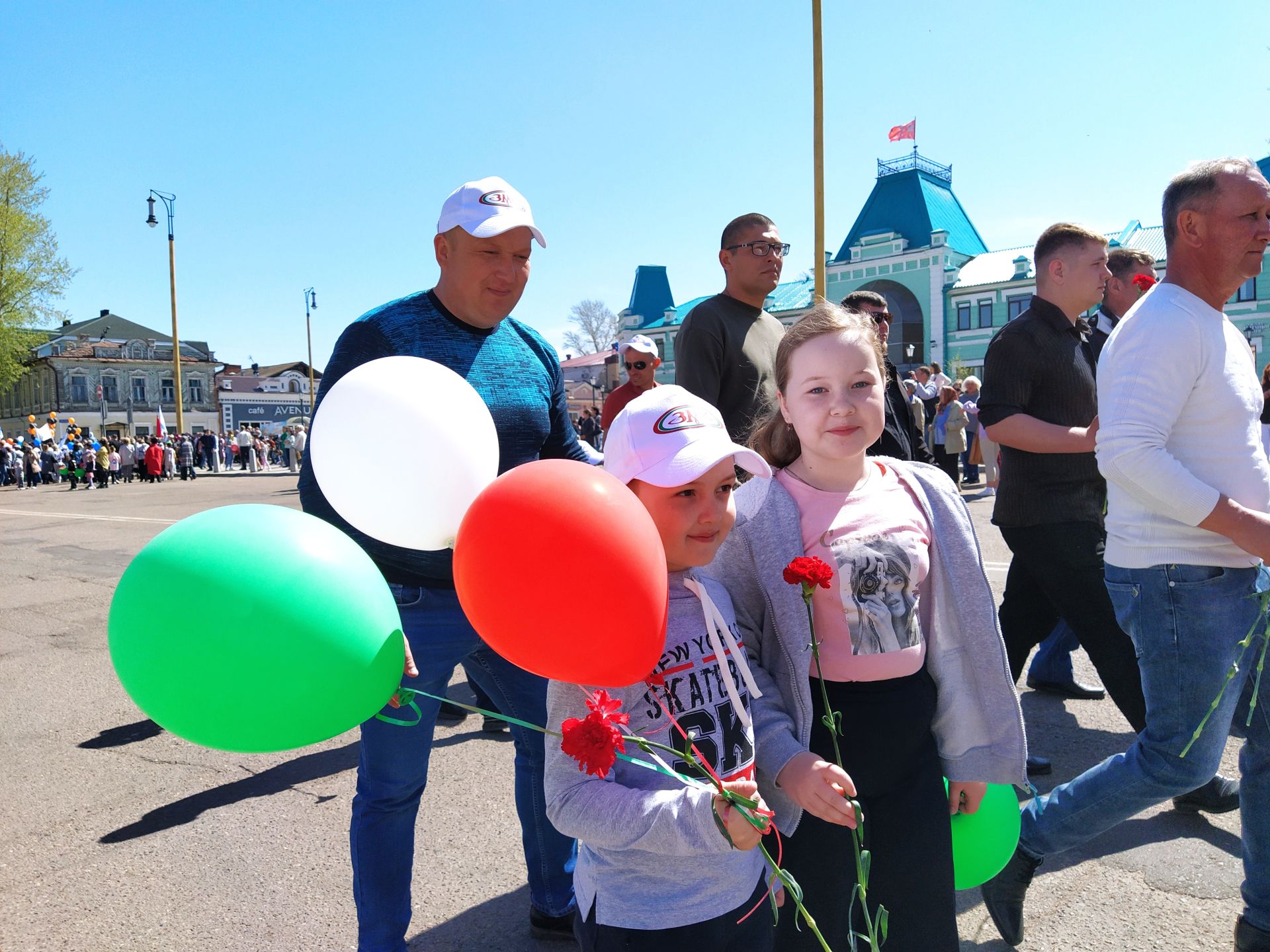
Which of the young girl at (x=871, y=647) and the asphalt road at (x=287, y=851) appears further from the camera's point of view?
the asphalt road at (x=287, y=851)

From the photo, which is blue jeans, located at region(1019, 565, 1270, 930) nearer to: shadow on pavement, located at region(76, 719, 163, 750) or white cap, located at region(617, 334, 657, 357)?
white cap, located at region(617, 334, 657, 357)

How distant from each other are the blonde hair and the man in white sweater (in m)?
0.73

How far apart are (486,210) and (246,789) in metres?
2.96

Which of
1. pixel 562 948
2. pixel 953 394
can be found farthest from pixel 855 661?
pixel 953 394

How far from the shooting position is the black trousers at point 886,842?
176 centimetres

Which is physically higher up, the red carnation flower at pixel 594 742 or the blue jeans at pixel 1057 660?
the red carnation flower at pixel 594 742

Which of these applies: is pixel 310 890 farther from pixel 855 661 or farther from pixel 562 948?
pixel 855 661

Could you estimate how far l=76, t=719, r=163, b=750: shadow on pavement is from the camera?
4301 mm

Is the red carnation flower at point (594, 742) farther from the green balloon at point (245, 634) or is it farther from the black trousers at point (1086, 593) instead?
the black trousers at point (1086, 593)

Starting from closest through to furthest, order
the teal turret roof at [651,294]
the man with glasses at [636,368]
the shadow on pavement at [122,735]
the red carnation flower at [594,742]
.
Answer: the red carnation flower at [594,742] < the shadow on pavement at [122,735] < the man with glasses at [636,368] < the teal turret roof at [651,294]

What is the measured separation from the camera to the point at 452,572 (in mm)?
2150

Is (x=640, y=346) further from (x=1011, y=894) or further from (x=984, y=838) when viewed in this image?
(x=984, y=838)

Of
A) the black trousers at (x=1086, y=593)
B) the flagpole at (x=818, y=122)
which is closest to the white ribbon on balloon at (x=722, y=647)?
the black trousers at (x=1086, y=593)

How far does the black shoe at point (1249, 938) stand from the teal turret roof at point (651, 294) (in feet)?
163
